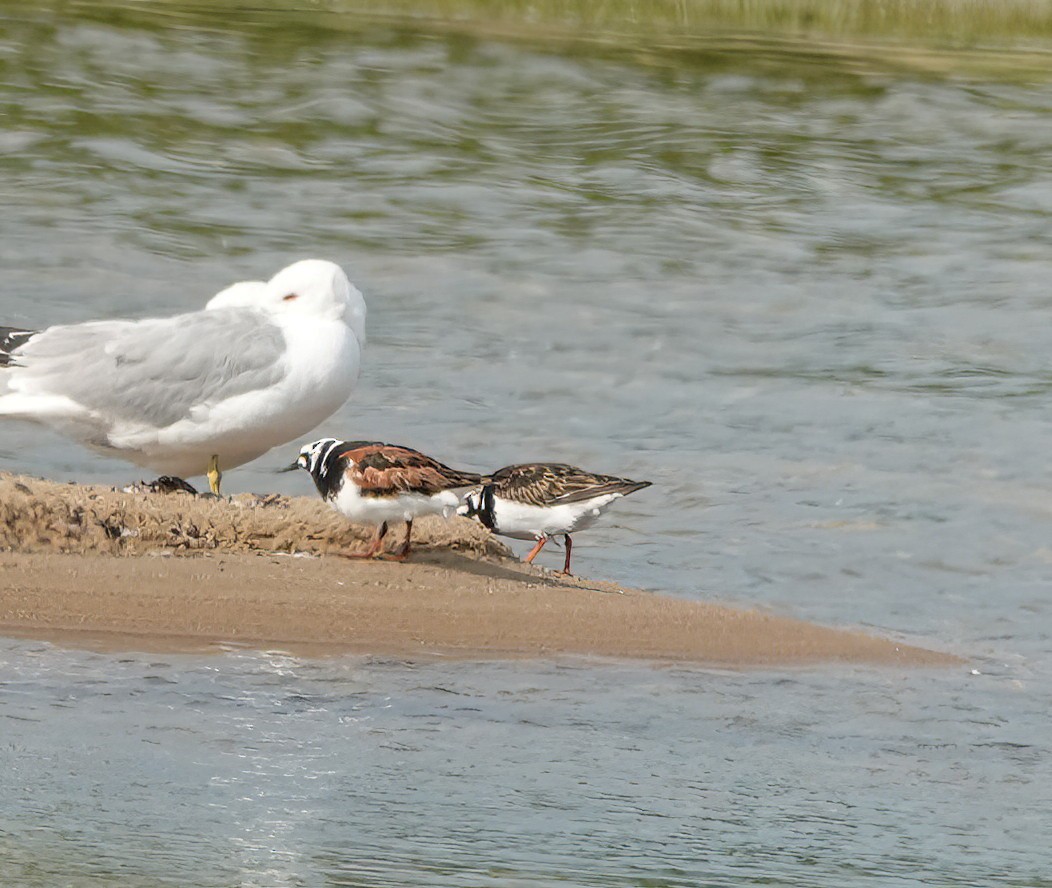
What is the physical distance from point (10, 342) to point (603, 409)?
11.3ft

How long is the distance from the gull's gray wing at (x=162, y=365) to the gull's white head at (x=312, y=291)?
12 centimetres

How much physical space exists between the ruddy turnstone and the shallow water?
1.15m

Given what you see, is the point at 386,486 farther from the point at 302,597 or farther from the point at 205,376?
the point at 205,376

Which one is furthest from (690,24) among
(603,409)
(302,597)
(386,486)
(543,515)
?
(302,597)

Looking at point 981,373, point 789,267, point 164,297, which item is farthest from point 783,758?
point 789,267

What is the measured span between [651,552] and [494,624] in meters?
1.89

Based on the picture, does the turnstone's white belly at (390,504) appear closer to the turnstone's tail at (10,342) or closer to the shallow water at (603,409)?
the shallow water at (603,409)

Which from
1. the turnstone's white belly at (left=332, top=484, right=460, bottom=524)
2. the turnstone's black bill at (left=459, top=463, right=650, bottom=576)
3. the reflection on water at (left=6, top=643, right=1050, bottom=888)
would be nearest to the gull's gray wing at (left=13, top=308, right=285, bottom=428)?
the turnstone's white belly at (left=332, top=484, right=460, bottom=524)

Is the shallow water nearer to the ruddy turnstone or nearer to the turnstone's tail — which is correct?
the turnstone's tail

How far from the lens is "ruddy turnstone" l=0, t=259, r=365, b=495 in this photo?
7.16 meters

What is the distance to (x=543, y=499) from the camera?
6.97 m

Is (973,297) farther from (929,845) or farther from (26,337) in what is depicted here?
(929,845)

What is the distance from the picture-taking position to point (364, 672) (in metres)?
5.62

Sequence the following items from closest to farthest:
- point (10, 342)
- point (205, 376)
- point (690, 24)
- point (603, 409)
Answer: point (205, 376)
point (10, 342)
point (603, 409)
point (690, 24)
